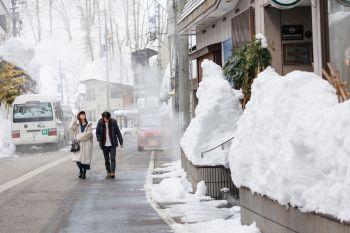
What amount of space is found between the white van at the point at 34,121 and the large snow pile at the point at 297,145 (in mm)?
26499

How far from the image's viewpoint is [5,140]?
35469 millimetres

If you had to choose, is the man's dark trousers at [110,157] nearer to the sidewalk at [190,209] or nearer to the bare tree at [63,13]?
the sidewalk at [190,209]

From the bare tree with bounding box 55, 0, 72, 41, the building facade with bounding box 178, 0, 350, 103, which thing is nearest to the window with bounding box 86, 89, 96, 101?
the bare tree with bounding box 55, 0, 72, 41

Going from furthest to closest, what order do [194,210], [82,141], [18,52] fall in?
[18,52], [82,141], [194,210]

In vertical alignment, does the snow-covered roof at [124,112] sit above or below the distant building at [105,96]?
below

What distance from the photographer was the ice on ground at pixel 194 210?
845 cm

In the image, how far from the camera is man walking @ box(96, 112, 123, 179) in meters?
16.4

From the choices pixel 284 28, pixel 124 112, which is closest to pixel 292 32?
pixel 284 28

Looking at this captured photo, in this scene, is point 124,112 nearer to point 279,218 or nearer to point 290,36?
point 290,36

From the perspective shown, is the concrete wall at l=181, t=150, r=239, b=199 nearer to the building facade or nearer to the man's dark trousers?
the building facade

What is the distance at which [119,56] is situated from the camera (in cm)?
8862

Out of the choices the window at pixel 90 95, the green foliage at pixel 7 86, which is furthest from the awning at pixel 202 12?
the window at pixel 90 95

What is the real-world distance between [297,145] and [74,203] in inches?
266

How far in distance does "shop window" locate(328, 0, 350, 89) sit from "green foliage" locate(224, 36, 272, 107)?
4.64ft
